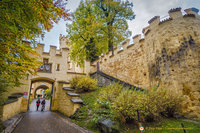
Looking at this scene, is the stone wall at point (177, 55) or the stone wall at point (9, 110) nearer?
the stone wall at point (9, 110)

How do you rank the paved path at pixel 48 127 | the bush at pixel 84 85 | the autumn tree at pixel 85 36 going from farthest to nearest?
1. the autumn tree at pixel 85 36
2. the bush at pixel 84 85
3. the paved path at pixel 48 127

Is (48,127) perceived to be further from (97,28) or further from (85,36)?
(97,28)

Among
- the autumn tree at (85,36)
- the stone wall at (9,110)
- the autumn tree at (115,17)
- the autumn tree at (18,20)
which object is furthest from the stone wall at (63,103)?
the autumn tree at (115,17)

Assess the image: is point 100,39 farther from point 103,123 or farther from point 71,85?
point 103,123

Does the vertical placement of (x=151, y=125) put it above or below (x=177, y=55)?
below

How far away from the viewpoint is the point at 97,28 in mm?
14602

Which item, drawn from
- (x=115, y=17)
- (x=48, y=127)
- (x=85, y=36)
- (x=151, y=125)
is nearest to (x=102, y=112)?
(x=151, y=125)

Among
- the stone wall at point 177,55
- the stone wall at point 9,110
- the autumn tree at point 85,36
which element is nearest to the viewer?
the stone wall at point 9,110

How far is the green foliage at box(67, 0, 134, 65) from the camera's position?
14812mm

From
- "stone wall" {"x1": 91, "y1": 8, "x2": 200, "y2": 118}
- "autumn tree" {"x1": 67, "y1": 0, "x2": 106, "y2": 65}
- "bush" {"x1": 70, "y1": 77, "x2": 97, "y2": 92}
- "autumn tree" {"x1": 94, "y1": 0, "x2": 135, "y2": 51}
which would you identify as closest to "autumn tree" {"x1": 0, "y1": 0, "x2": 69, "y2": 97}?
"bush" {"x1": 70, "y1": 77, "x2": 97, "y2": 92}

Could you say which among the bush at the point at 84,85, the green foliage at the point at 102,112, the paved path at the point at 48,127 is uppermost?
the bush at the point at 84,85

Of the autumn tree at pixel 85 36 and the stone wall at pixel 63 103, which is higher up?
the autumn tree at pixel 85 36

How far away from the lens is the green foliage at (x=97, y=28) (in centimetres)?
1481

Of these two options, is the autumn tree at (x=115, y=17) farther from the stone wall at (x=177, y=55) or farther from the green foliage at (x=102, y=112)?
the green foliage at (x=102, y=112)
